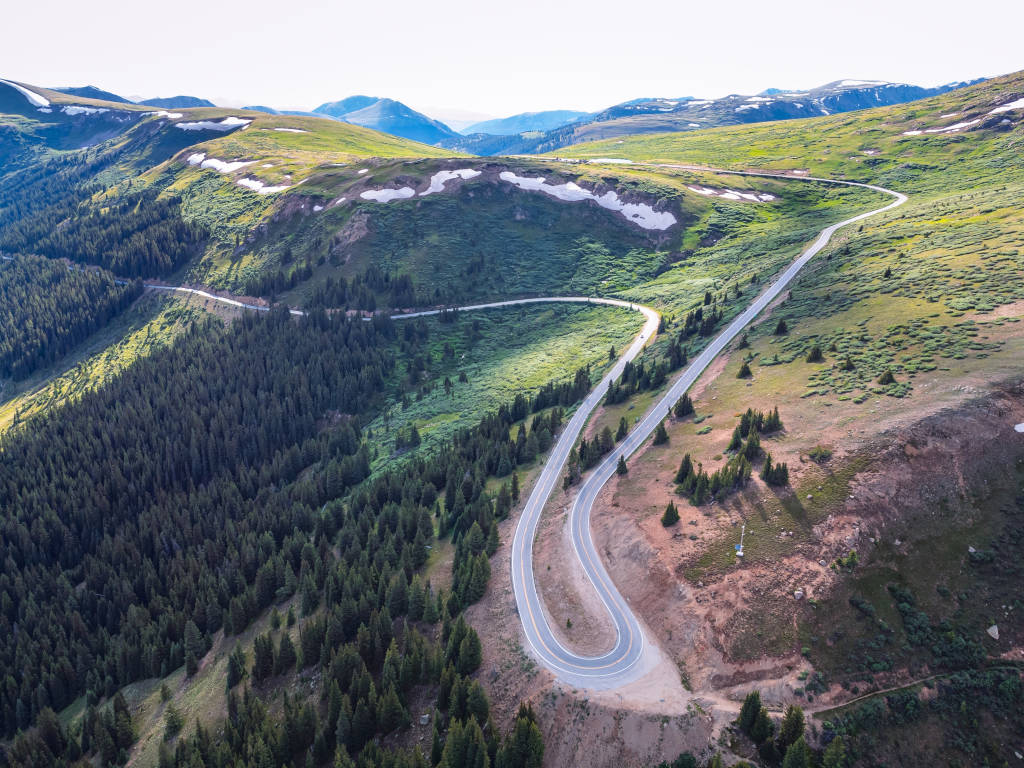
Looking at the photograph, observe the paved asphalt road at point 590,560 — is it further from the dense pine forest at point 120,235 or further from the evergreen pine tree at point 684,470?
the dense pine forest at point 120,235

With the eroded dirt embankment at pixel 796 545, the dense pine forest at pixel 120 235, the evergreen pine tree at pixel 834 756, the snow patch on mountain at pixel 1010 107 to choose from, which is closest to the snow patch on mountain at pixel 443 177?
the dense pine forest at pixel 120 235

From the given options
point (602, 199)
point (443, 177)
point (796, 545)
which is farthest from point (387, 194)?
point (796, 545)

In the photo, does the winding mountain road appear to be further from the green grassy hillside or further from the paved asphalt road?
the green grassy hillside

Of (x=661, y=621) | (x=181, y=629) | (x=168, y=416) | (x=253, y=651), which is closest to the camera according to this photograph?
(x=661, y=621)

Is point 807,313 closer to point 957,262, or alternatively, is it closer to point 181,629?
point 957,262

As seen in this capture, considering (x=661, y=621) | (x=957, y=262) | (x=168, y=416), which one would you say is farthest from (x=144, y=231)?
(x=957, y=262)

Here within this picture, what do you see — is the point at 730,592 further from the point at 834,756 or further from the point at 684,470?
the point at 684,470

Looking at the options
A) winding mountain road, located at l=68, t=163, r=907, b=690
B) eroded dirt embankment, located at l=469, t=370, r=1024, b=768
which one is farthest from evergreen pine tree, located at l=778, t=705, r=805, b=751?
winding mountain road, located at l=68, t=163, r=907, b=690
